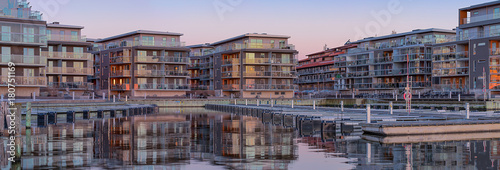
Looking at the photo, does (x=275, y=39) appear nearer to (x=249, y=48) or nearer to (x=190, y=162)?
(x=249, y=48)

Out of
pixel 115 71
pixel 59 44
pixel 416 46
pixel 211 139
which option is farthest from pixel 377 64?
pixel 211 139

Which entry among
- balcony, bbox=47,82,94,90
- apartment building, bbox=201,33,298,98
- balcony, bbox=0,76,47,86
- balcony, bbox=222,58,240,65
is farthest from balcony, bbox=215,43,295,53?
balcony, bbox=0,76,47,86

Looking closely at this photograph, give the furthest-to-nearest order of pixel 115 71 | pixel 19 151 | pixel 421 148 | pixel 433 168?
pixel 115 71
pixel 421 148
pixel 19 151
pixel 433 168

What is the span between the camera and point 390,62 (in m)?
109

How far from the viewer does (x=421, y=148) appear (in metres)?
25.7

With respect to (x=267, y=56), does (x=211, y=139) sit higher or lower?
lower

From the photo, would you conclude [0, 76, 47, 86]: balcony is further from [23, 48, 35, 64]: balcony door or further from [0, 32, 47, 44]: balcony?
[0, 32, 47, 44]: balcony

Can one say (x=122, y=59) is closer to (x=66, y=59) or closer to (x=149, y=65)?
(x=149, y=65)

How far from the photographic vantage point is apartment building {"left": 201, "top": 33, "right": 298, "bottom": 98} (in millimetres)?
102188

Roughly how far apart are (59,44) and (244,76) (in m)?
35.2

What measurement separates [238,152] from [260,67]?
7937cm

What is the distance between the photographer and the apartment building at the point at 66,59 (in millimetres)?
86338

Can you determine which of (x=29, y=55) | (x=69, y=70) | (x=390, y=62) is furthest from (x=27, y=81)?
(x=390, y=62)

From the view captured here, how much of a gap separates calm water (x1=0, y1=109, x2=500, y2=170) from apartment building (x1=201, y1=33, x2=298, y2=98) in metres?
68.9
